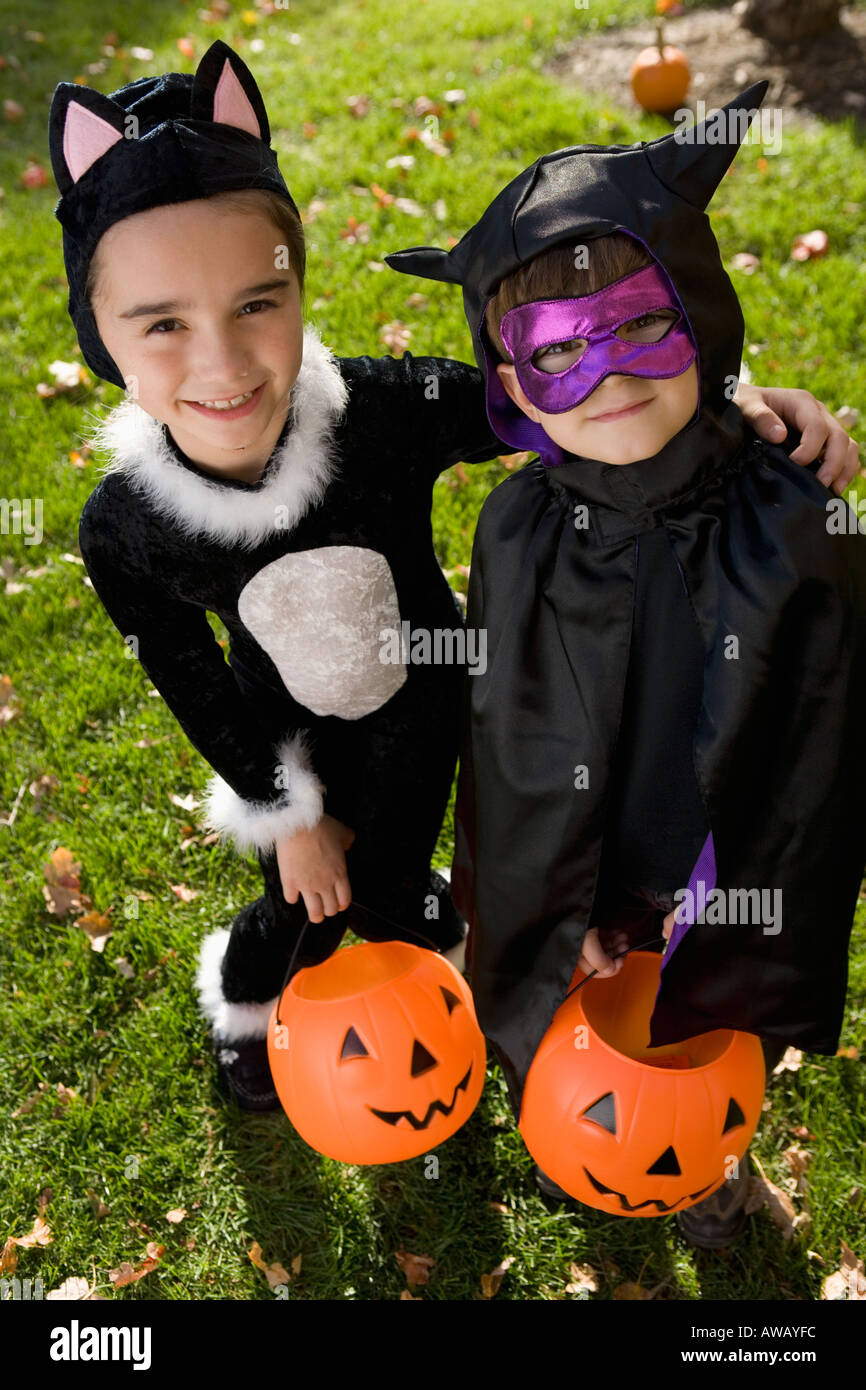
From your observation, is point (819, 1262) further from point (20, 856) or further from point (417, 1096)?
point (20, 856)

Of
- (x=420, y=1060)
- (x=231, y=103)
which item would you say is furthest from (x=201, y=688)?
(x=231, y=103)

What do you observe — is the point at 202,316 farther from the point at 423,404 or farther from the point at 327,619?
the point at 327,619

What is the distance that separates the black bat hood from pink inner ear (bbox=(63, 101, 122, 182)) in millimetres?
667

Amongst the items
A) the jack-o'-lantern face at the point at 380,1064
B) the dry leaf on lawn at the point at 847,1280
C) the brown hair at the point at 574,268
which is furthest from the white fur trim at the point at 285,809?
the dry leaf on lawn at the point at 847,1280

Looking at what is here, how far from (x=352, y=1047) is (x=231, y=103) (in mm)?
1950

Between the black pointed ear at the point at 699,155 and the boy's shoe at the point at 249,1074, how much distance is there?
2338 mm

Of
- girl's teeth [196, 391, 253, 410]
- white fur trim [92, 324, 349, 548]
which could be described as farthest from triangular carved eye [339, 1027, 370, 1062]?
girl's teeth [196, 391, 253, 410]

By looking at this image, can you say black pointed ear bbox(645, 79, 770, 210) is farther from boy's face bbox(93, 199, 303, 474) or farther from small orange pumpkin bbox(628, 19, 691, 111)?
small orange pumpkin bbox(628, 19, 691, 111)

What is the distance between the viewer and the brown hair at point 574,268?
1925 millimetres

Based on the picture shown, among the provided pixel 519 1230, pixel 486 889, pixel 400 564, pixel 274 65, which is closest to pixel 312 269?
pixel 274 65

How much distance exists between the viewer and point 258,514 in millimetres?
2311

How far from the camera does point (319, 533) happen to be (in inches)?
94.2

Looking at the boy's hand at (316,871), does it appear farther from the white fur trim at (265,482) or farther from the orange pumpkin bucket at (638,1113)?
the white fur trim at (265,482)
